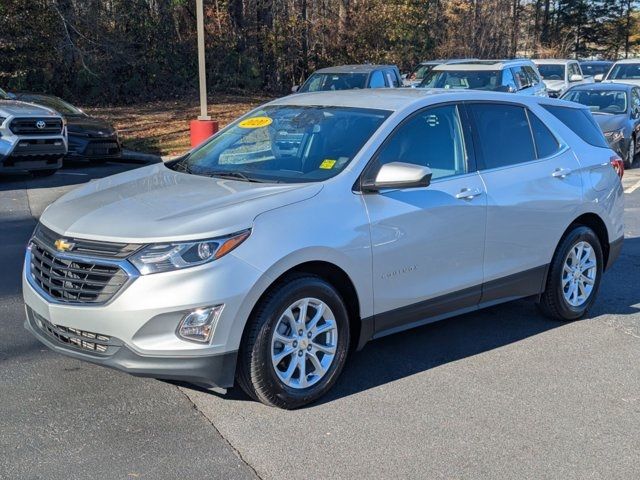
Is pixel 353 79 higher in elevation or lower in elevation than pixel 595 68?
higher

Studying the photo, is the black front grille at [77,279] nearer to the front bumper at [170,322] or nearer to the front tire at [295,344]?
the front bumper at [170,322]

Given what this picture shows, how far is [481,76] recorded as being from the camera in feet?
55.5

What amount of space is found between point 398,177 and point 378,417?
140 cm

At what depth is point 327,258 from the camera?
14.5ft

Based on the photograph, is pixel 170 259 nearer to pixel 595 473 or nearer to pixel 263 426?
pixel 263 426

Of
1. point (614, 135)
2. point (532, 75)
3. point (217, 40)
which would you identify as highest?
point (217, 40)

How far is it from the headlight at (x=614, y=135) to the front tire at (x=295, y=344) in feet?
38.0

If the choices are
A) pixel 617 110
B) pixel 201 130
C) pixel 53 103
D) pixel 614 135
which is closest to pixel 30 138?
pixel 201 130

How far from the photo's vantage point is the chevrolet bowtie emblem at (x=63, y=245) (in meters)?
4.25

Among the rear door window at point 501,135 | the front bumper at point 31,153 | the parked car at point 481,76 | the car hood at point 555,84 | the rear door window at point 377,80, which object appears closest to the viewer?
the rear door window at point 501,135

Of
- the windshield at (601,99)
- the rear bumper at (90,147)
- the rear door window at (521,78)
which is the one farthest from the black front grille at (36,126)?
the windshield at (601,99)

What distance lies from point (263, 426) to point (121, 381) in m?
1.07

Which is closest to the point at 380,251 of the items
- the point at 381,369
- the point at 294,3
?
the point at 381,369

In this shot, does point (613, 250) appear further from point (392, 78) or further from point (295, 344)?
point (392, 78)
